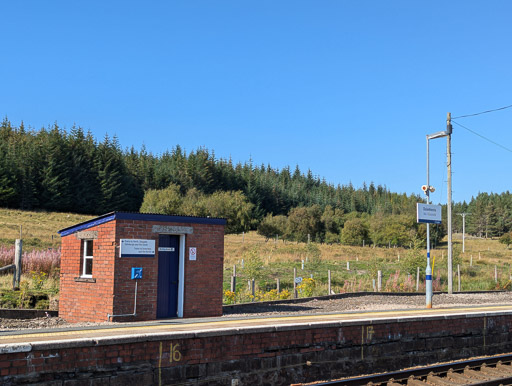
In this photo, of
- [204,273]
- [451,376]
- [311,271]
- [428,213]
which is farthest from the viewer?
[311,271]

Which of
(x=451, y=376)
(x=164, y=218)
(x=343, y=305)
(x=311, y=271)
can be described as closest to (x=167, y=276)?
(x=164, y=218)

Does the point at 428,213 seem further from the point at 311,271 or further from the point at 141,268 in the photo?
the point at 311,271

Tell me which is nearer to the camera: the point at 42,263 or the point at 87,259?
the point at 87,259

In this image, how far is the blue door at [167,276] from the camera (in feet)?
46.4

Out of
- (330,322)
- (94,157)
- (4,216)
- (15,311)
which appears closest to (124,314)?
(15,311)

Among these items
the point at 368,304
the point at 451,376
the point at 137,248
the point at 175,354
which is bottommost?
the point at 451,376

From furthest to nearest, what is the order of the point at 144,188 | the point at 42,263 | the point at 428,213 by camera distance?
1. the point at 144,188
2. the point at 42,263
3. the point at 428,213

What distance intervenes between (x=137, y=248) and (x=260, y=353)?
523 cm

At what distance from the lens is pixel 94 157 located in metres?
85.3

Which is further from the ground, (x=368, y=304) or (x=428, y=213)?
(x=428, y=213)

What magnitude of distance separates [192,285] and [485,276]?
87.7 feet

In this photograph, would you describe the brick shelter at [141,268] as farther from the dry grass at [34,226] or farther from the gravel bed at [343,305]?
the dry grass at [34,226]

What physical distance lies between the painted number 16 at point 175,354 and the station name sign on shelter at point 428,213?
37.2 ft

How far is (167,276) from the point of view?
14.3 meters
